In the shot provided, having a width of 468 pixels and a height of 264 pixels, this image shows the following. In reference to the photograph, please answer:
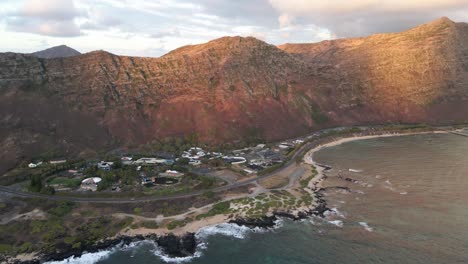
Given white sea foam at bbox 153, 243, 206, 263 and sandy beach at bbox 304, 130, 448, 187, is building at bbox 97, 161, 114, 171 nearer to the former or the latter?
white sea foam at bbox 153, 243, 206, 263

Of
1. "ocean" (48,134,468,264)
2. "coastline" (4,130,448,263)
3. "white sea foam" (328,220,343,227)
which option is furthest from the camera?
"white sea foam" (328,220,343,227)

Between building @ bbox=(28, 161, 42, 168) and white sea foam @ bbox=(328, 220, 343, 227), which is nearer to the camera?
white sea foam @ bbox=(328, 220, 343, 227)

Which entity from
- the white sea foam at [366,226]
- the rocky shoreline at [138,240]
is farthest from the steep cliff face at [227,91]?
the white sea foam at [366,226]

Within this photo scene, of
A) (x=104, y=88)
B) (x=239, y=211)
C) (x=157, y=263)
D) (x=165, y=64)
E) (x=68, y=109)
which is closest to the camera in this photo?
(x=157, y=263)

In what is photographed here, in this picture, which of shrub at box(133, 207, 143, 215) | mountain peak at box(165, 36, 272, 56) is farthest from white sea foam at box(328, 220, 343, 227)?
mountain peak at box(165, 36, 272, 56)

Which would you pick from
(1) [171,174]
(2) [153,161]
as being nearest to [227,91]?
(2) [153,161]

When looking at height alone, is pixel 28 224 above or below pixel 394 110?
below

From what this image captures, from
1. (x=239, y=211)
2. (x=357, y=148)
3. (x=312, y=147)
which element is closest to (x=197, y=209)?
(x=239, y=211)

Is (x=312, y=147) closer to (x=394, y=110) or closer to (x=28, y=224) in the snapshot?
(x=394, y=110)
